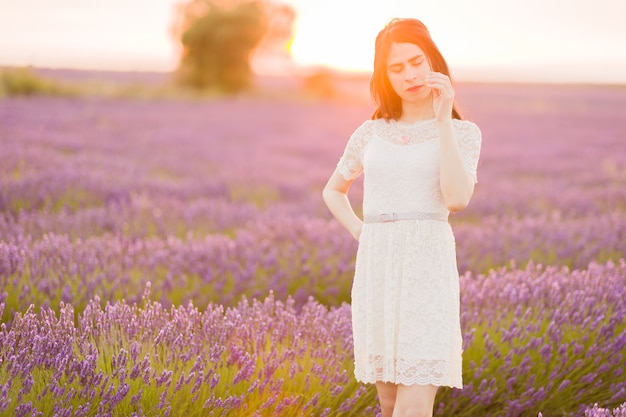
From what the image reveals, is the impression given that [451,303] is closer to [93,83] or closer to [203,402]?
[203,402]

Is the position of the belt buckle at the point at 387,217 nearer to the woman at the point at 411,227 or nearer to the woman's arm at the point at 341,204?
the woman at the point at 411,227

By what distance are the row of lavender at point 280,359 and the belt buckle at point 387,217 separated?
28.4 inches

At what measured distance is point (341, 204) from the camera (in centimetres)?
279

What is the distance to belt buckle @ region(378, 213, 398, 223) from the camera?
98.0 inches

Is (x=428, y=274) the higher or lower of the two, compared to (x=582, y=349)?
→ higher

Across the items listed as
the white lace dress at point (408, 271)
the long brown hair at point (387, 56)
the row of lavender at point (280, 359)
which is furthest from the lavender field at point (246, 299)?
the long brown hair at point (387, 56)

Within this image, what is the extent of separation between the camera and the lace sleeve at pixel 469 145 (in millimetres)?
2471

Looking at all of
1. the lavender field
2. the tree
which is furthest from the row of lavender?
the tree

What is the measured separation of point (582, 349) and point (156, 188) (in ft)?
18.3

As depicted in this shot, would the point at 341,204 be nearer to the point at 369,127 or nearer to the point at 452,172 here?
the point at 369,127

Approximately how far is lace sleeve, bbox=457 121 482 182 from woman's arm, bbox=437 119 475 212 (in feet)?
0.25

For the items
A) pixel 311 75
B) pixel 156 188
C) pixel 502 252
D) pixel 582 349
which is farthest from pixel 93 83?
pixel 582 349

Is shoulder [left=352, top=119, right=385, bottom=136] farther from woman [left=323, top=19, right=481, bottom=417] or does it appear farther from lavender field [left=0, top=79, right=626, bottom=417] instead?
lavender field [left=0, top=79, right=626, bottom=417]

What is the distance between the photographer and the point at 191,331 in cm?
295
